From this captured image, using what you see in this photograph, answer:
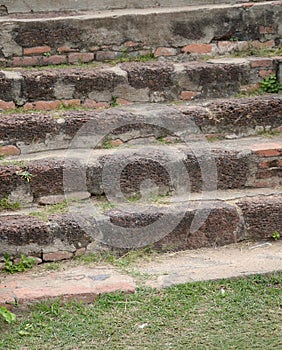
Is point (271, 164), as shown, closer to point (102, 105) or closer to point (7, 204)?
point (102, 105)

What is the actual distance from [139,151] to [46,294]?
1.24m

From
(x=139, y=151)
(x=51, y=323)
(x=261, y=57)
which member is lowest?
(x=51, y=323)

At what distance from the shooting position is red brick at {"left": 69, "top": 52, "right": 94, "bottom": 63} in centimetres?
509

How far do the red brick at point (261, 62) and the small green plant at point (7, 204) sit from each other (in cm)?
212

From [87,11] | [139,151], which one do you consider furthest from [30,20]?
[139,151]

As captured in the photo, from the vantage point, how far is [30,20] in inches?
197

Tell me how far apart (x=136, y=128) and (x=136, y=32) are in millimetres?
976

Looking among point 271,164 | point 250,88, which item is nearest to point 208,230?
point 271,164

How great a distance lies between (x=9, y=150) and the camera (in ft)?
14.4

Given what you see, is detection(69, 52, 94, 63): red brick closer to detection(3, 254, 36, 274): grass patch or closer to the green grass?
detection(3, 254, 36, 274): grass patch

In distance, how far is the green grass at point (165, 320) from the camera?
10.6 ft

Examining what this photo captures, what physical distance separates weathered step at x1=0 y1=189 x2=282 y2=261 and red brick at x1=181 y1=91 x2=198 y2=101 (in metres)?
0.99

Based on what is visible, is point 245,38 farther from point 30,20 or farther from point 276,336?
point 276,336

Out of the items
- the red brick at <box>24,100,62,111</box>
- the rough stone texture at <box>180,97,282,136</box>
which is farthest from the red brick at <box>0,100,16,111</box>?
the rough stone texture at <box>180,97,282,136</box>
